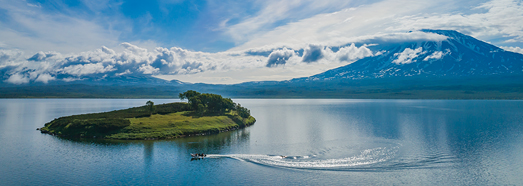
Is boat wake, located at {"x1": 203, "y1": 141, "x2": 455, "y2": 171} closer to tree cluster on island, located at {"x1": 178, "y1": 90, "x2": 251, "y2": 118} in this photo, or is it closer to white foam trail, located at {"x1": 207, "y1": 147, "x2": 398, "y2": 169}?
white foam trail, located at {"x1": 207, "y1": 147, "x2": 398, "y2": 169}

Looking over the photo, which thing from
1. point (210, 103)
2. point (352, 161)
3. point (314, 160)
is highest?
point (210, 103)

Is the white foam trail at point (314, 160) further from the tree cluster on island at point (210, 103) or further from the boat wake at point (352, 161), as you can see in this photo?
the tree cluster on island at point (210, 103)

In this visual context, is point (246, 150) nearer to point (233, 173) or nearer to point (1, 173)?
point (233, 173)

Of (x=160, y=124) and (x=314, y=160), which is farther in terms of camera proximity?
(x=160, y=124)

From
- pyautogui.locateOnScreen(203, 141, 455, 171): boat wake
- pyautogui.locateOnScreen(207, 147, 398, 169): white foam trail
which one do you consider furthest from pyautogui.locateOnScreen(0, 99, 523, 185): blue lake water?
pyautogui.locateOnScreen(207, 147, 398, 169): white foam trail

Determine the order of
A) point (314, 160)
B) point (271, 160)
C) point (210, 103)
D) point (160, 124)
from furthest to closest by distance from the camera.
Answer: point (210, 103), point (160, 124), point (271, 160), point (314, 160)

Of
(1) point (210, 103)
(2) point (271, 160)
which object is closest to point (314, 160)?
(2) point (271, 160)

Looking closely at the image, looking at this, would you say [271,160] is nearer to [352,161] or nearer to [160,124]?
[352,161]

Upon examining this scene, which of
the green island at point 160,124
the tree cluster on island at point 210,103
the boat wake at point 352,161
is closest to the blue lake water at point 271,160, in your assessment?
the boat wake at point 352,161

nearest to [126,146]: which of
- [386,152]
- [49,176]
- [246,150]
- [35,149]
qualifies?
[35,149]
